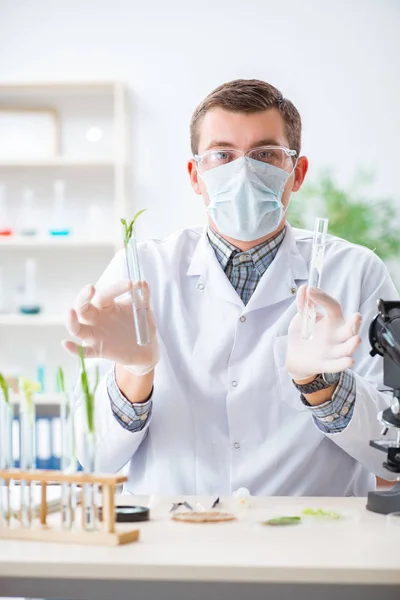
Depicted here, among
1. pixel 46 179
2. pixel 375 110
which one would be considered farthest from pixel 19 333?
pixel 375 110

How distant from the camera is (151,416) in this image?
184 centimetres

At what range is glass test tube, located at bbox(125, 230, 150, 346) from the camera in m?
1.45

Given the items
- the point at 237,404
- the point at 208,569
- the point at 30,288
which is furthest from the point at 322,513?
the point at 30,288

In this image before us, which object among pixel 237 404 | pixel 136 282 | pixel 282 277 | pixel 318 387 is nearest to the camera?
pixel 136 282

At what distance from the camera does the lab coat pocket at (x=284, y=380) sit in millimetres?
1824

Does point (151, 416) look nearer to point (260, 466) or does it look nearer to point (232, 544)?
point (260, 466)

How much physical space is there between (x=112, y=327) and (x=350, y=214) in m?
2.94

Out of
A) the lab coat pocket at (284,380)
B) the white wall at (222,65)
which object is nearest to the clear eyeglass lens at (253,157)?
the lab coat pocket at (284,380)

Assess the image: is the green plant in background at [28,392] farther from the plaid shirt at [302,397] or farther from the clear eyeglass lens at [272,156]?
the clear eyeglass lens at [272,156]

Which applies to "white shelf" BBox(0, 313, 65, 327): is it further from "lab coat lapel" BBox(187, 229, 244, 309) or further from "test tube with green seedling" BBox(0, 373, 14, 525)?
"test tube with green seedling" BBox(0, 373, 14, 525)

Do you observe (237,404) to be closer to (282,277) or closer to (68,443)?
(282,277)

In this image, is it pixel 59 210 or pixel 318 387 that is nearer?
pixel 318 387

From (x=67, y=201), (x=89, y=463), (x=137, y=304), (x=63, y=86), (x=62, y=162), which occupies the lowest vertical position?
(x=89, y=463)

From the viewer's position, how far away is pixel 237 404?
182cm
